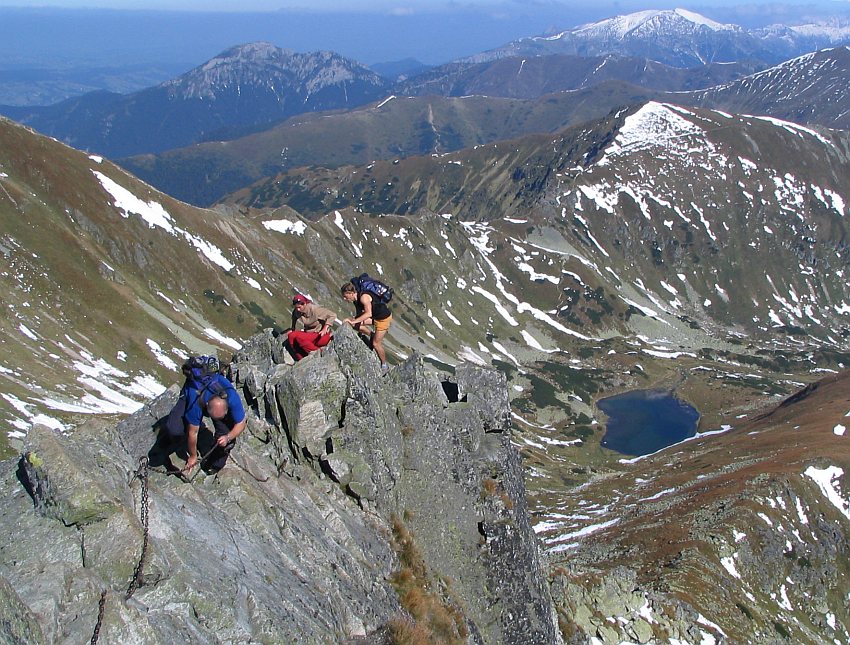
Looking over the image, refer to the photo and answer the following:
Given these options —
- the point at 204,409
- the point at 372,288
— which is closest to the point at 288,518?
the point at 204,409

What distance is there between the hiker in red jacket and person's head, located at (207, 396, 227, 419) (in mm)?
7183

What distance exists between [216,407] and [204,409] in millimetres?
537

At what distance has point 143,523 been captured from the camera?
1506 centimetres

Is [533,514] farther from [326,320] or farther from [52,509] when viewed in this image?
[52,509]

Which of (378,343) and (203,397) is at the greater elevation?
(203,397)

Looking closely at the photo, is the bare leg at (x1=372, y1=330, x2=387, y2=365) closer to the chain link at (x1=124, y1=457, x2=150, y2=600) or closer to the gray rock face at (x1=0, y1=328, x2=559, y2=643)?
the gray rock face at (x1=0, y1=328, x2=559, y2=643)

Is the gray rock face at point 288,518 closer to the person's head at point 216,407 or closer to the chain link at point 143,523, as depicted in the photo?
the chain link at point 143,523

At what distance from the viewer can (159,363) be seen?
11106cm

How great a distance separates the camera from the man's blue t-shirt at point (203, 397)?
17.2 meters

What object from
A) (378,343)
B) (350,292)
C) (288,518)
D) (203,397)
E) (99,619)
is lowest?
(288,518)

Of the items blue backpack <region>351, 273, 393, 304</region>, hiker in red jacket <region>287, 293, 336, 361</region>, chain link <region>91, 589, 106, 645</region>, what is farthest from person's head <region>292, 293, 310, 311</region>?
chain link <region>91, 589, 106, 645</region>

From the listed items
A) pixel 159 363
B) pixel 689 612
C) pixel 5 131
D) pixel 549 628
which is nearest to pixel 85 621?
pixel 549 628

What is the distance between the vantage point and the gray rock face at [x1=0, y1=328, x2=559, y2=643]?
13602 mm

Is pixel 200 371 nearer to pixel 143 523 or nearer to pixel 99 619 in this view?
pixel 143 523
